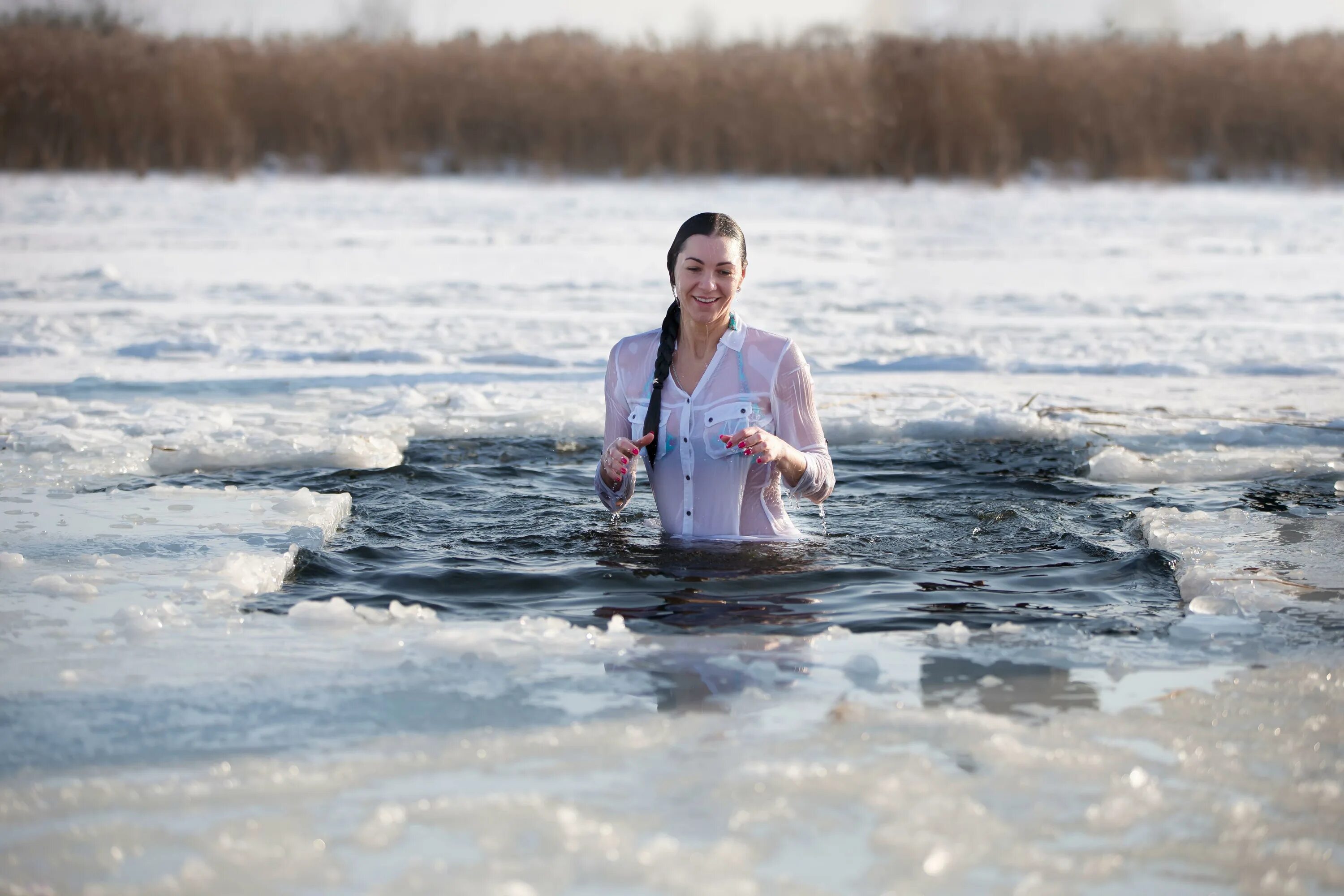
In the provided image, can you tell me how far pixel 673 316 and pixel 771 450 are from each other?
65 centimetres

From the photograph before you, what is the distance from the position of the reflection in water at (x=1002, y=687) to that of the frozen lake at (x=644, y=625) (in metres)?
0.01

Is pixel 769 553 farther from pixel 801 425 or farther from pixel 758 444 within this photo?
pixel 758 444

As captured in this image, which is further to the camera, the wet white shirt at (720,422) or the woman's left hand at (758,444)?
the wet white shirt at (720,422)

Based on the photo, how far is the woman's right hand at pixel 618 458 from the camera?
3773 mm

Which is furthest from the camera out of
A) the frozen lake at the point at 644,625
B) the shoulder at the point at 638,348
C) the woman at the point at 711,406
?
the shoulder at the point at 638,348

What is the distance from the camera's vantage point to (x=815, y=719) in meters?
2.78

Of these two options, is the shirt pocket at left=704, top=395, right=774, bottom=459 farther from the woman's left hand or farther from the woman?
the woman's left hand

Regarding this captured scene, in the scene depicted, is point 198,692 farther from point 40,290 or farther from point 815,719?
point 40,290

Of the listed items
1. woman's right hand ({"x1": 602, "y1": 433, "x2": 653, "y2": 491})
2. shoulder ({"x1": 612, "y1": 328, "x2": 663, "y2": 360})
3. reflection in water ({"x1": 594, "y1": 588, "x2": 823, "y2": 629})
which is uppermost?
shoulder ({"x1": 612, "y1": 328, "x2": 663, "y2": 360})

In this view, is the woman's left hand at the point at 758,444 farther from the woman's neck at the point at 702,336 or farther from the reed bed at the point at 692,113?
the reed bed at the point at 692,113

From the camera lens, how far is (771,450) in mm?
3682

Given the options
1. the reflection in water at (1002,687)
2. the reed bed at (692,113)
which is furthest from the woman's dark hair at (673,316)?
the reed bed at (692,113)

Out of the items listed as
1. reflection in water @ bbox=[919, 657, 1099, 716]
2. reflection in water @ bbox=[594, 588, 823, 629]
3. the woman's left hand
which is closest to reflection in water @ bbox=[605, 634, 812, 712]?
reflection in water @ bbox=[594, 588, 823, 629]

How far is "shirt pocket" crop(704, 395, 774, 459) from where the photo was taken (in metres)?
4.05
